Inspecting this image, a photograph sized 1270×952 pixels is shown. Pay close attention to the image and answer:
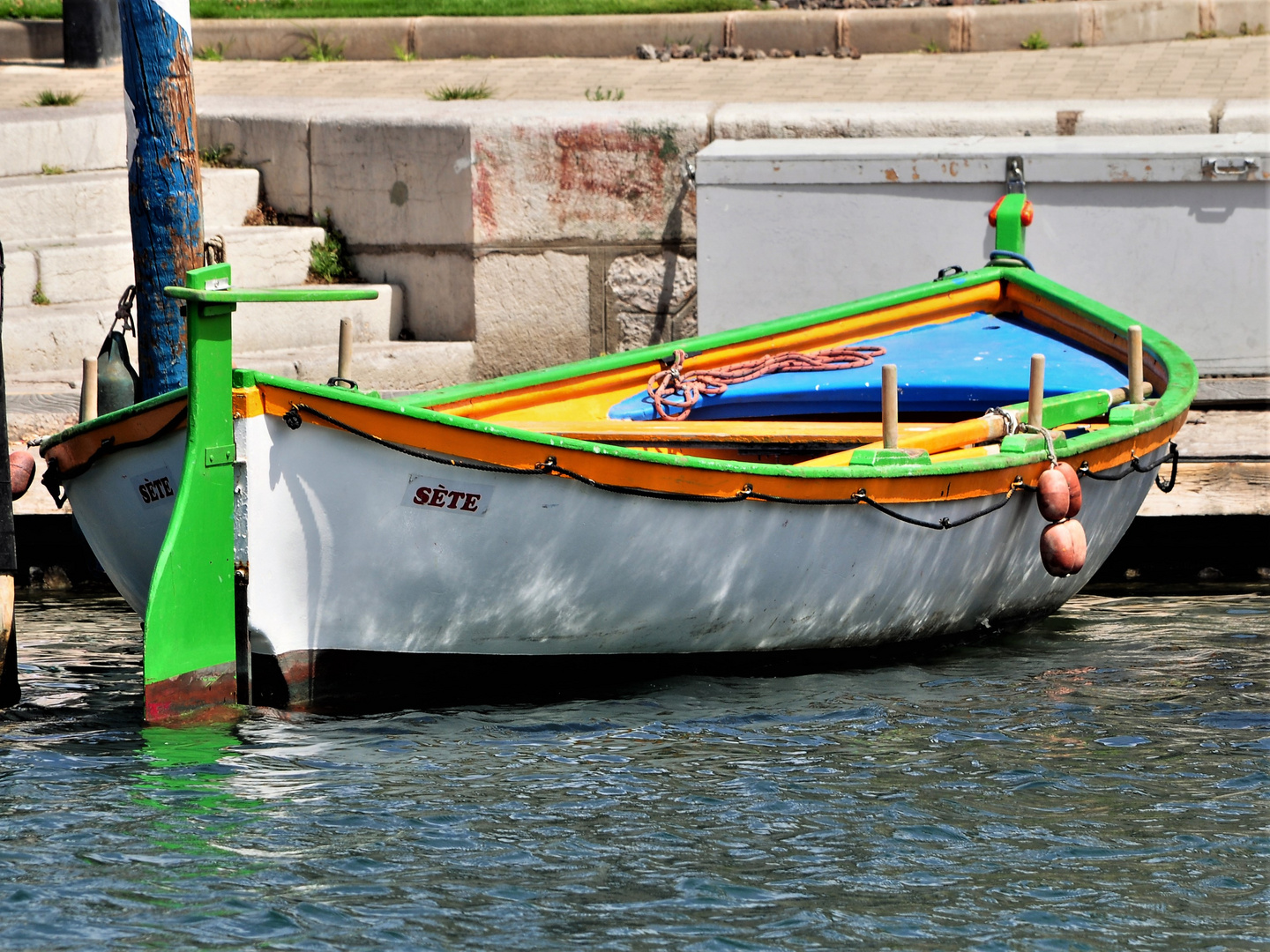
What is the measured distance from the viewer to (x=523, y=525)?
499 cm

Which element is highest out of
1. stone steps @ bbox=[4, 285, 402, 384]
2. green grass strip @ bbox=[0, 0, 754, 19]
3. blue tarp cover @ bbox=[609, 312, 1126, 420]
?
green grass strip @ bbox=[0, 0, 754, 19]

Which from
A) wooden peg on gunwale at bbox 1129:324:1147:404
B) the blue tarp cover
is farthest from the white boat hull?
the blue tarp cover

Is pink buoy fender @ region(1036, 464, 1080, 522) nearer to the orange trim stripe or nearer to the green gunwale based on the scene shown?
the green gunwale

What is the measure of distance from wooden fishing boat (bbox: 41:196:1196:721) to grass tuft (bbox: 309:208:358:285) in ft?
10.1

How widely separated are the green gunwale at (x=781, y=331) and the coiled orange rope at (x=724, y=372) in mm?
109

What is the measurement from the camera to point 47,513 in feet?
23.6

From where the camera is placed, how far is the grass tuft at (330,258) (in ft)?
30.7

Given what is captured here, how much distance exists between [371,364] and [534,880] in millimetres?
5179

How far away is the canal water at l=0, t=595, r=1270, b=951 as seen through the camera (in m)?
3.71

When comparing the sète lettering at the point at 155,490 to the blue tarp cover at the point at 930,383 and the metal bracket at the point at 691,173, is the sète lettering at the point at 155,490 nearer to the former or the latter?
the blue tarp cover at the point at 930,383

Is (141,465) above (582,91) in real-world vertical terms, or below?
below

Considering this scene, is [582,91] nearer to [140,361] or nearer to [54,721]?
[140,361]

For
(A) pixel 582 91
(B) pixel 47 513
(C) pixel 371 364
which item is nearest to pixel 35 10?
(A) pixel 582 91

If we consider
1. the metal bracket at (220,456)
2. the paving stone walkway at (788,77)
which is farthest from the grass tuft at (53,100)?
the metal bracket at (220,456)
